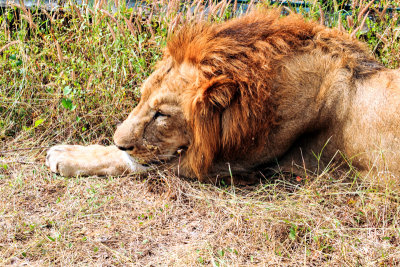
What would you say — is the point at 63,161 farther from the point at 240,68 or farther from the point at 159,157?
the point at 240,68

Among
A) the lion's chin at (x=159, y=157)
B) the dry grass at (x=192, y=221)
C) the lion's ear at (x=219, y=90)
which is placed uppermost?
the lion's ear at (x=219, y=90)

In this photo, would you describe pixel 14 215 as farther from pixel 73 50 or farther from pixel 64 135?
pixel 73 50

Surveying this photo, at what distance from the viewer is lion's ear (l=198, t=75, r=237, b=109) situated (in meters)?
2.50

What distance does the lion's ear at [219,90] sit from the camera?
2500mm

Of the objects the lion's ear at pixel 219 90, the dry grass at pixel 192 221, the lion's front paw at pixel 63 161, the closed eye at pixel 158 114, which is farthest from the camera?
the lion's front paw at pixel 63 161

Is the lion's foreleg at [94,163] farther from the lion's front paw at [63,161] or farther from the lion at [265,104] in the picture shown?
the lion at [265,104]

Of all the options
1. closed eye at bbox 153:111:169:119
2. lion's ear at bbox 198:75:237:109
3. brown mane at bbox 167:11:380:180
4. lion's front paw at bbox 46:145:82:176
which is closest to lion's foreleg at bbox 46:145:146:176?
lion's front paw at bbox 46:145:82:176

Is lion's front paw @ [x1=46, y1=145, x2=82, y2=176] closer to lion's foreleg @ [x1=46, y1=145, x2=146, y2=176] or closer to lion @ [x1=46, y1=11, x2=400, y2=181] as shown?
lion's foreleg @ [x1=46, y1=145, x2=146, y2=176]

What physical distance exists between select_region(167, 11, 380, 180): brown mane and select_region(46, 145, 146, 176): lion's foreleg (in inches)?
17.8

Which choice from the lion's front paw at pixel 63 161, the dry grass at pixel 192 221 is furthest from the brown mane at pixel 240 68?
the lion's front paw at pixel 63 161

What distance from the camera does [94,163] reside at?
2.96 metres

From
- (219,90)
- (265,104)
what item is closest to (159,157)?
(219,90)

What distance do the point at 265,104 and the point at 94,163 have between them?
1.14 metres

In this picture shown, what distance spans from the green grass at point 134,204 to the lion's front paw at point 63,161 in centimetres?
6
